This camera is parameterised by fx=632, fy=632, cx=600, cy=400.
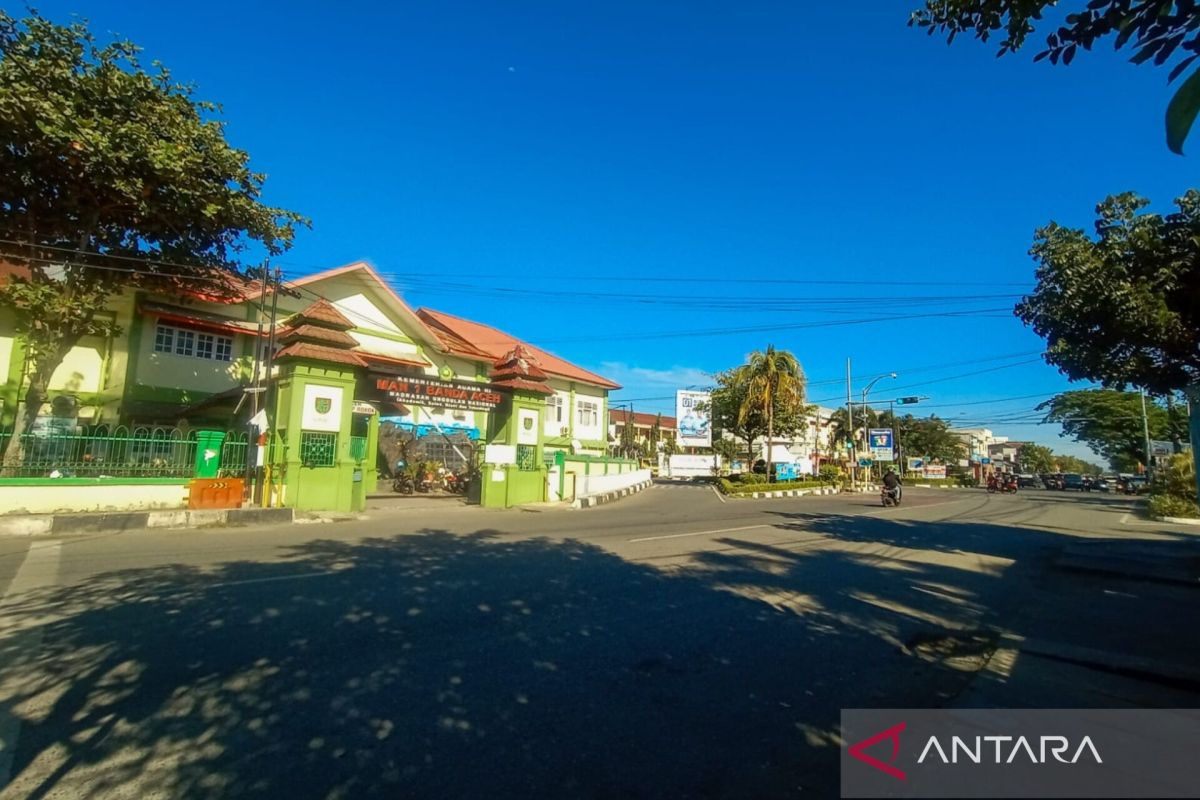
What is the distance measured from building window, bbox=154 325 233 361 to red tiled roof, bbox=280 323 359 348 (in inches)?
220

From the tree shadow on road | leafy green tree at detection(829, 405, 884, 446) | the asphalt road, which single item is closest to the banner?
the asphalt road

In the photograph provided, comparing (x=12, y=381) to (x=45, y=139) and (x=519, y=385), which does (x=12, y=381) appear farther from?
(x=519, y=385)

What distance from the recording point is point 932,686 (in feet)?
14.2

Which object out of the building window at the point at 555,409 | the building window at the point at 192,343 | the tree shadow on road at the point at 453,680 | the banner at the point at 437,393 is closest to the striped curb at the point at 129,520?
the banner at the point at 437,393

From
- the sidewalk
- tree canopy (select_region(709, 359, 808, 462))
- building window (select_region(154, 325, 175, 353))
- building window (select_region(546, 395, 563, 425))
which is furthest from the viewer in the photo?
tree canopy (select_region(709, 359, 808, 462))

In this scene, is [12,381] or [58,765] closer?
[58,765]

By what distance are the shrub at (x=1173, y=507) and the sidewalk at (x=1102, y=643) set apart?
1363 centimetres

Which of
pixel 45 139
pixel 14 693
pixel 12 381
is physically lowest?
pixel 14 693

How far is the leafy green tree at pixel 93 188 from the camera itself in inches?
501

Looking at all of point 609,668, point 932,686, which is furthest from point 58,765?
point 932,686

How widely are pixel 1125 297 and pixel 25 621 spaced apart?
1250cm

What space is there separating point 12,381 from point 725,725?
2068 cm

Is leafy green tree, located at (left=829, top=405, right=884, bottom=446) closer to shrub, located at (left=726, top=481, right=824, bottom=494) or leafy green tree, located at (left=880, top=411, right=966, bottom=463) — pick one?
leafy green tree, located at (left=880, top=411, right=966, bottom=463)

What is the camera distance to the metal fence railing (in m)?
12.5
